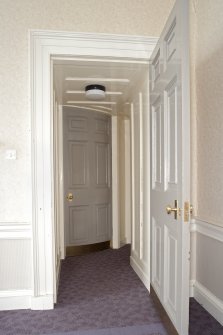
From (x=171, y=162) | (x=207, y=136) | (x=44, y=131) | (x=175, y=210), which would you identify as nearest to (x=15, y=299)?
(x=44, y=131)

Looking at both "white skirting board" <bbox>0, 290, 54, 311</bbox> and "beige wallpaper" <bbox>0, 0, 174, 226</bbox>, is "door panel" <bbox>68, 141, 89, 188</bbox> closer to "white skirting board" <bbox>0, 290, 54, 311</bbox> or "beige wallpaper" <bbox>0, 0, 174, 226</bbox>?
"beige wallpaper" <bbox>0, 0, 174, 226</bbox>

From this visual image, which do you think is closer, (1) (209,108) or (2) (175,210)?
(2) (175,210)

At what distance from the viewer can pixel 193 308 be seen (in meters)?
2.30

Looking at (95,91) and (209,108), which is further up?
(95,91)

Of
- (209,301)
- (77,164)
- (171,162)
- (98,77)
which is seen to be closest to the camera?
(171,162)

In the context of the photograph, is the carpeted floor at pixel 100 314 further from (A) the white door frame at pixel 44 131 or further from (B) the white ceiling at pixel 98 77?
(B) the white ceiling at pixel 98 77

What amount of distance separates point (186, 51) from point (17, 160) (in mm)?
1595

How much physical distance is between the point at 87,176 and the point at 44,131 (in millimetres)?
2062

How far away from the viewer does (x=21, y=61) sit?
231cm

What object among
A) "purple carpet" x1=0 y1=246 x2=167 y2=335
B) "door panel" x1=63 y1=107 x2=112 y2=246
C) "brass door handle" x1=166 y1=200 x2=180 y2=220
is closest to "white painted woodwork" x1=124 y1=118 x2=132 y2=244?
"door panel" x1=63 y1=107 x2=112 y2=246

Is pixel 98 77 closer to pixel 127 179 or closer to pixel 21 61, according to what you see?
pixel 21 61

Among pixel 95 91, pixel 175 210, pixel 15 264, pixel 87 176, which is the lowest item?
pixel 15 264

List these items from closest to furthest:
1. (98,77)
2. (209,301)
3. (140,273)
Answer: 1. (209,301)
2. (98,77)
3. (140,273)

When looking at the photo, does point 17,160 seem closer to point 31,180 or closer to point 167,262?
point 31,180
